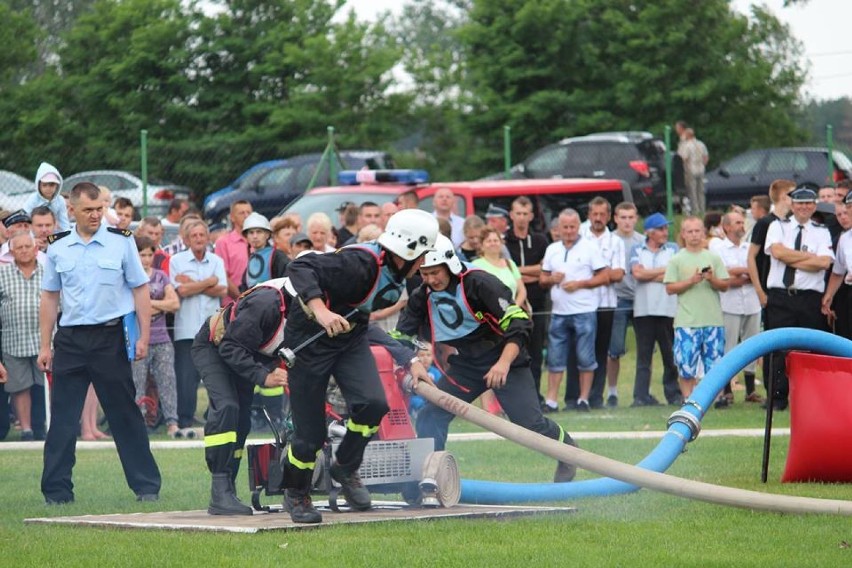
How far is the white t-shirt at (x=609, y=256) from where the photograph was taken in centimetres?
1658

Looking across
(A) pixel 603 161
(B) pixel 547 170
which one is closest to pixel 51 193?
(B) pixel 547 170

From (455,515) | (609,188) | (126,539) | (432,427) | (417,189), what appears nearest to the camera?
(126,539)

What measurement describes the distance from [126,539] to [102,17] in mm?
32526

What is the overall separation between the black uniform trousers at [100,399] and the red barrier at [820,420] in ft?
14.2

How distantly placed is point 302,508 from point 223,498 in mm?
706

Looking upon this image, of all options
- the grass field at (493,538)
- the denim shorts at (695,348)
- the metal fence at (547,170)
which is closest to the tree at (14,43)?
the metal fence at (547,170)

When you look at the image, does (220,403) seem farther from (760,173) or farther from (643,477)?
(760,173)

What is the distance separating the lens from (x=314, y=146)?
33031mm

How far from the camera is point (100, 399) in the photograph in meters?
10.5

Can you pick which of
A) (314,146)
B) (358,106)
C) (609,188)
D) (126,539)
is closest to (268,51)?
(358,106)

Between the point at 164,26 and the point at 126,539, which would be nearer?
the point at 126,539

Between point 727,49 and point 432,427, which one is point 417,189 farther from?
point 727,49

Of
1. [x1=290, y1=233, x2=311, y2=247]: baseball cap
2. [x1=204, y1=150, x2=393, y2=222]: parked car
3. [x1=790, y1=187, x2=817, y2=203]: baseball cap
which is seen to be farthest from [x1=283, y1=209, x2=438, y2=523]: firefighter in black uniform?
[x1=204, y1=150, x2=393, y2=222]: parked car

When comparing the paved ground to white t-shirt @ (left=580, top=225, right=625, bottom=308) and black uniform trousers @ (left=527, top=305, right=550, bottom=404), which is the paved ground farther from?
white t-shirt @ (left=580, top=225, right=625, bottom=308)
